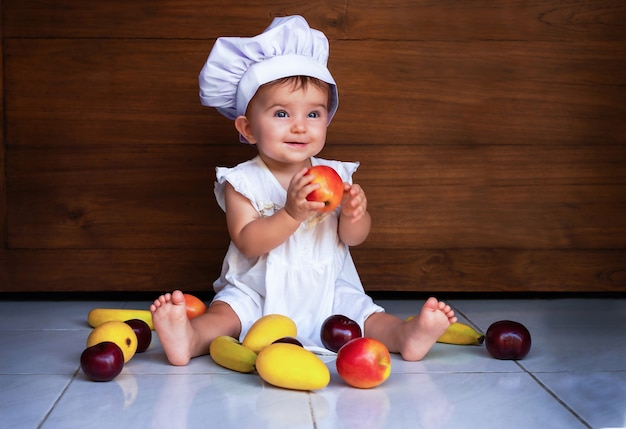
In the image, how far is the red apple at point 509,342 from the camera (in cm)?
149

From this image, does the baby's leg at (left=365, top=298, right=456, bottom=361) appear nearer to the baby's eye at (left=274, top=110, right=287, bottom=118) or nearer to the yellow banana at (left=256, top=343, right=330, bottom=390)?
the yellow banana at (left=256, top=343, right=330, bottom=390)

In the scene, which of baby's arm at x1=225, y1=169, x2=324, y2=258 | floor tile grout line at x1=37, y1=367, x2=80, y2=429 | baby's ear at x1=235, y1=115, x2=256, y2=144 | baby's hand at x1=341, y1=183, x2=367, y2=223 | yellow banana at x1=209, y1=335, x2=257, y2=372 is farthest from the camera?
baby's ear at x1=235, y1=115, x2=256, y2=144

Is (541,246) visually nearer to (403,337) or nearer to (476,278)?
(476,278)

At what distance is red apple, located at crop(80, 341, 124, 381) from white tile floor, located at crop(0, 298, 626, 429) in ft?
0.06

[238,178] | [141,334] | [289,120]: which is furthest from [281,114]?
[141,334]

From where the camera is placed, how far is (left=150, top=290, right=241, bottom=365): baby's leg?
1.42 metres

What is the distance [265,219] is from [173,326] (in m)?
0.32

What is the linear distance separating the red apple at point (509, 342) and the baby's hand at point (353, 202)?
1.18ft

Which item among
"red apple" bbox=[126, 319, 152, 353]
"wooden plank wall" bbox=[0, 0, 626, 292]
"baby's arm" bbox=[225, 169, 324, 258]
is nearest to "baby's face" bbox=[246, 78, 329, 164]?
"baby's arm" bbox=[225, 169, 324, 258]

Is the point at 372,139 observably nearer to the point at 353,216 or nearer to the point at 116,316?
the point at 353,216

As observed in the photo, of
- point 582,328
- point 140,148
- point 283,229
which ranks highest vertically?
point 140,148

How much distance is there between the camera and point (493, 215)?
6.89ft

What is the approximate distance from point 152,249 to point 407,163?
27.4 inches

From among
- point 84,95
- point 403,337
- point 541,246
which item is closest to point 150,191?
point 84,95
